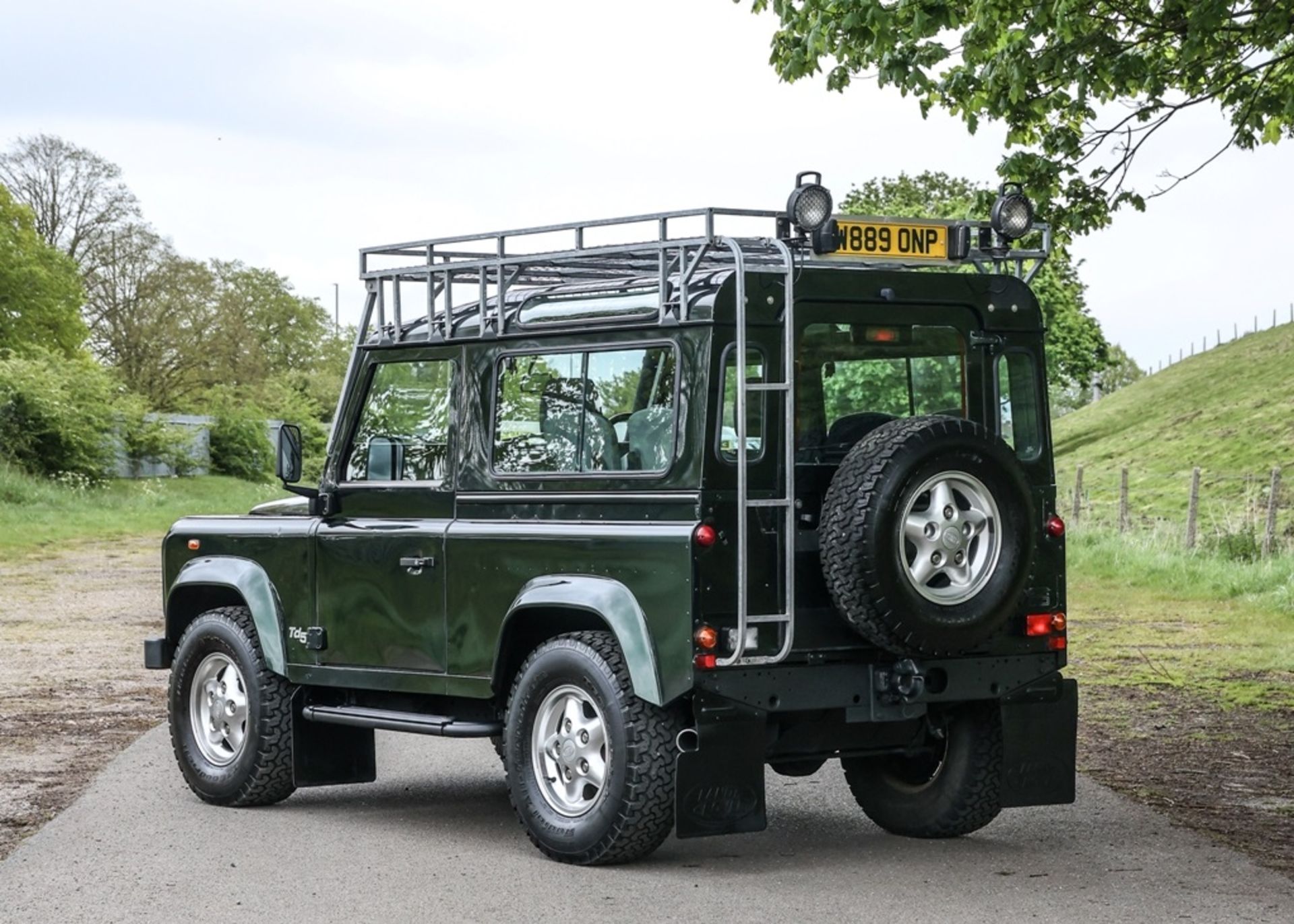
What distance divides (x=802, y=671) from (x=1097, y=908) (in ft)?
4.62

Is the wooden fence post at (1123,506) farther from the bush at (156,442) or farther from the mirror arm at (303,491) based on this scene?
the bush at (156,442)

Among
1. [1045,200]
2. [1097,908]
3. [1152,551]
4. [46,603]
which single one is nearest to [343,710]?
[1097,908]

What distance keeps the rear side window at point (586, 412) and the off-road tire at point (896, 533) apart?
2.41ft

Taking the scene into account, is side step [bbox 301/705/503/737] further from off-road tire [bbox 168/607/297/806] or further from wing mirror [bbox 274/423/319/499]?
wing mirror [bbox 274/423/319/499]

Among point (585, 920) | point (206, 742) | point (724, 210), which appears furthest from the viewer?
point (206, 742)

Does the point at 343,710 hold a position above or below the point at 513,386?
below

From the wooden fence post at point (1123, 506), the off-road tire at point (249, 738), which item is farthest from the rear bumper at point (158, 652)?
the wooden fence post at point (1123, 506)

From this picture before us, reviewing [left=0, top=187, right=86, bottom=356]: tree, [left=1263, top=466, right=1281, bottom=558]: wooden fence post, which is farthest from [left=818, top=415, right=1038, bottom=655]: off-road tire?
[left=0, top=187, right=86, bottom=356]: tree

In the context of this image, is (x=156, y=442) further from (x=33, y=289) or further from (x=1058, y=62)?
(x=1058, y=62)

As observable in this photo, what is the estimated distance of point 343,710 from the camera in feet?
30.8

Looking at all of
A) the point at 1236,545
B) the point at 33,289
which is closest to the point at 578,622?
the point at 1236,545

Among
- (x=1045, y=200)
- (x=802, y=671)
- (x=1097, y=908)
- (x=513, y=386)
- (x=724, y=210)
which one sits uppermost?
(x=1045, y=200)

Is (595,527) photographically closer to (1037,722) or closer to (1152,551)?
(1037,722)

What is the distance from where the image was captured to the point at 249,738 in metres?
9.70
